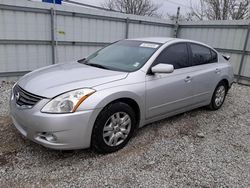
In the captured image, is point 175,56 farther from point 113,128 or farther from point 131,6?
point 131,6

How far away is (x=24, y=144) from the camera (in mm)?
2855

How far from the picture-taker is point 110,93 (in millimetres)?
2549

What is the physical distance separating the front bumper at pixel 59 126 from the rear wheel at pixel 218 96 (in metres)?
2.92

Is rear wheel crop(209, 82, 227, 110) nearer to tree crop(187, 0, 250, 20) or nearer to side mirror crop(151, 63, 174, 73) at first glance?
side mirror crop(151, 63, 174, 73)

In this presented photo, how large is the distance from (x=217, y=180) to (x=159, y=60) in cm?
175

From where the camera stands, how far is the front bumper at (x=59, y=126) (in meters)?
2.27

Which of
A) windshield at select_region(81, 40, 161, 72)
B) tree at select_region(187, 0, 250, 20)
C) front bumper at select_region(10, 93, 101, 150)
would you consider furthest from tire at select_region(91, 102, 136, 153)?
tree at select_region(187, 0, 250, 20)

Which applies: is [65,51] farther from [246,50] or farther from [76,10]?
[246,50]

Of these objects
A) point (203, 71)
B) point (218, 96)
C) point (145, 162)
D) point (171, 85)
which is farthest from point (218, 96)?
point (145, 162)

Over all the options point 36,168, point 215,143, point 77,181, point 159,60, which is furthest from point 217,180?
point 36,168

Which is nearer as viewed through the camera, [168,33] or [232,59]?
[232,59]

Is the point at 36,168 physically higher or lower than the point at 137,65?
lower

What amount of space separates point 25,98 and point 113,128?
110 cm

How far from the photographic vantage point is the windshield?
10.2 feet
